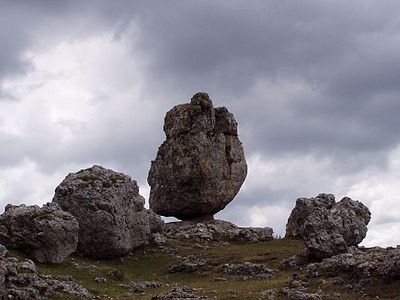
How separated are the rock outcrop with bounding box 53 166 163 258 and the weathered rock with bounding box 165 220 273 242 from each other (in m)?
10.4

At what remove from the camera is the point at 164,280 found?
50406 millimetres

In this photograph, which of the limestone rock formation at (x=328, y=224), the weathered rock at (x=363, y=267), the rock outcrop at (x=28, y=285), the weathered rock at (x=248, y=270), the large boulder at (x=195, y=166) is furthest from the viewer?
the large boulder at (x=195, y=166)

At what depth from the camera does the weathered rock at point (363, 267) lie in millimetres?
39900

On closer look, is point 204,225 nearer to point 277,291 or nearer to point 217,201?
point 217,201

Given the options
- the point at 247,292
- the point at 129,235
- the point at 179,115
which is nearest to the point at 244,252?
the point at 129,235

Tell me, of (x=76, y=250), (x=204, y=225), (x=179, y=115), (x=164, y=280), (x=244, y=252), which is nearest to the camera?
(x=164, y=280)

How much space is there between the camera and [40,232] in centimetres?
4959

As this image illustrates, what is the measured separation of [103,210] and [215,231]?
2021 cm

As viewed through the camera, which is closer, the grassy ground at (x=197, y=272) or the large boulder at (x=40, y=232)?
the grassy ground at (x=197, y=272)

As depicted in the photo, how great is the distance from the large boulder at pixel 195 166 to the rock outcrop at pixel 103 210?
15.5 metres

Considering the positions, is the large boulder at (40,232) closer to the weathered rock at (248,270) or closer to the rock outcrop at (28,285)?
the rock outcrop at (28,285)

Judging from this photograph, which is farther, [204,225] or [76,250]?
[204,225]

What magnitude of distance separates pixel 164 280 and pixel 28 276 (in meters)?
16.4

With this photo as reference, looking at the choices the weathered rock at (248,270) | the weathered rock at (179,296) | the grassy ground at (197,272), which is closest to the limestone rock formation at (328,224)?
the grassy ground at (197,272)
